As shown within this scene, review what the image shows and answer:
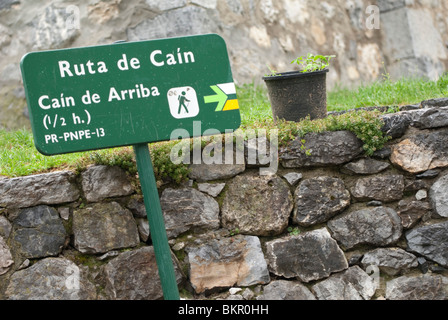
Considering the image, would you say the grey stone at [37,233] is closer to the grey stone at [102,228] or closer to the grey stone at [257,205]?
the grey stone at [102,228]

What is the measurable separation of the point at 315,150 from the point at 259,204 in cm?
44

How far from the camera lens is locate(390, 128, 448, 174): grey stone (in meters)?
3.16

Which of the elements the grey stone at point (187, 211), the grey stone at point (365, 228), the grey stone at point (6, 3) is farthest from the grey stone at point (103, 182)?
the grey stone at point (6, 3)

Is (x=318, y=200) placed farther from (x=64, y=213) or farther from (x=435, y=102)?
(x=64, y=213)

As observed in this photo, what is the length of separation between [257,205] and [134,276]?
76 cm

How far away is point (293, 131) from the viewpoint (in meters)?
3.16

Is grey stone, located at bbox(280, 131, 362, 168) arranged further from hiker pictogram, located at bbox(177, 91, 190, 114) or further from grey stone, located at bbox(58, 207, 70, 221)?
grey stone, located at bbox(58, 207, 70, 221)

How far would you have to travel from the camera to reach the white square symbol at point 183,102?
247cm

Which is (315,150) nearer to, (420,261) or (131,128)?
(420,261)

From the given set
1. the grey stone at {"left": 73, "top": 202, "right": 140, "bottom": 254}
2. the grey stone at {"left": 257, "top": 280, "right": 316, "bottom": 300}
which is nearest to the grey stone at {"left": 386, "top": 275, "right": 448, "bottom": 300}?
the grey stone at {"left": 257, "top": 280, "right": 316, "bottom": 300}

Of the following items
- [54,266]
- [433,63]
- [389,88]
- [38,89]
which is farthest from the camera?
[433,63]

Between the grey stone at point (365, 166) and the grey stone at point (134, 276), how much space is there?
111 cm

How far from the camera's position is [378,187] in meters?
3.15

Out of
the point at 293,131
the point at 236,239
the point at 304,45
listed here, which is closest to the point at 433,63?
the point at 304,45
